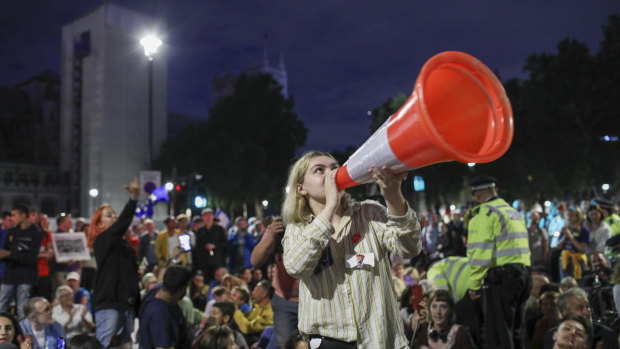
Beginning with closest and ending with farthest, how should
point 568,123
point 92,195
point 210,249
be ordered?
point 210,249, point 568,123, point 92,195

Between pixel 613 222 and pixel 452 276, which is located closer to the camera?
pixel 452 276

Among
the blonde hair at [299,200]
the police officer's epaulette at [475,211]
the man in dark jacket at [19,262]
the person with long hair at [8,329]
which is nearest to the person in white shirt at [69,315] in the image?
the man in dark jacket at [19,262]

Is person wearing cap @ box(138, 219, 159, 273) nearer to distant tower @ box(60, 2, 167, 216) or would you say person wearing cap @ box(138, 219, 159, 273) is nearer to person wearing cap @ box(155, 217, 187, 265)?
person wearing cap @ box(155, 217, 187, 265)

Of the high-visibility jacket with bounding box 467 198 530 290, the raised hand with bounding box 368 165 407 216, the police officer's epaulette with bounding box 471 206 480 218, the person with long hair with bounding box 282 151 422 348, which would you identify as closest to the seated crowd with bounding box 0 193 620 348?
the high-visibility jacket with bounding box 467 198 530 290

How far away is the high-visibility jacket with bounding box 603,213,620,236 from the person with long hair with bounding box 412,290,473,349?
5216mm

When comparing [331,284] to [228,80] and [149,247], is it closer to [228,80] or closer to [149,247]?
[149,247]

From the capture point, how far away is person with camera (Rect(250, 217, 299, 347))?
382cm

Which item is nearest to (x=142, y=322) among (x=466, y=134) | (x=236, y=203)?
(x=466, y=134)

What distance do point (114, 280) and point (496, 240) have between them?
3920 millimetres

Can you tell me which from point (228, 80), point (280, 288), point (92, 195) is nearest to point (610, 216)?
point (280, 288)

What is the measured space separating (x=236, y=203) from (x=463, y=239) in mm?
27884

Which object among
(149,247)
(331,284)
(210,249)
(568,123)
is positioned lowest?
(331,284)

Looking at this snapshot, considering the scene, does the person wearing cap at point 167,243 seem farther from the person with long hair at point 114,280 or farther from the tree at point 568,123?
the tree at point 568,123

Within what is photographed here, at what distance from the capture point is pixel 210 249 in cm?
1078
